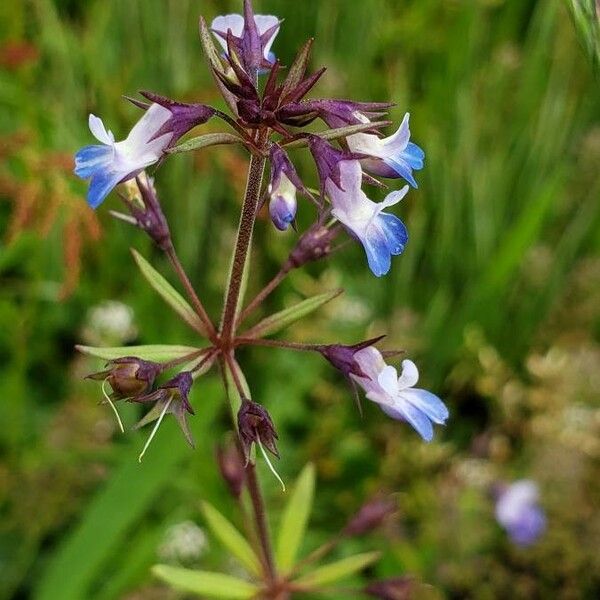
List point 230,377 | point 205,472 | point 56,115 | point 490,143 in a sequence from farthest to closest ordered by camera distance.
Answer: point 490,143 < point 56,115 < point 205,472 < point 230,377

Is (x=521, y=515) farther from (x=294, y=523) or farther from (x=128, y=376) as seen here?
(x=128, y=376)

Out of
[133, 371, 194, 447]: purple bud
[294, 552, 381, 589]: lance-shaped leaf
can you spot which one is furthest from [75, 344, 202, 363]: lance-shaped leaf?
[294, 552, 381, 589]: lance-shaped leaf

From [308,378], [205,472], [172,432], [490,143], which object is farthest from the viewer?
[490,143]

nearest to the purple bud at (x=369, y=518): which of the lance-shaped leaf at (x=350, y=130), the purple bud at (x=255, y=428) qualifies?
the purple bud at (x=255, y=428)

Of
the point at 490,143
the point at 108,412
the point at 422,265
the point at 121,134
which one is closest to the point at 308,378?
the point at 108,412

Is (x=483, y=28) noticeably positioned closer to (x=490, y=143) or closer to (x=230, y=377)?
(x=490, y=143)

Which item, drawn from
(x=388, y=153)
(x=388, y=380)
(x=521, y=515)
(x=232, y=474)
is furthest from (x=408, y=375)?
(x=521, y=515)

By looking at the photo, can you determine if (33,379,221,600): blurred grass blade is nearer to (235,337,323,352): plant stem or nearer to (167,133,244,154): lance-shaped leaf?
(235,337,323,352): plant stem
